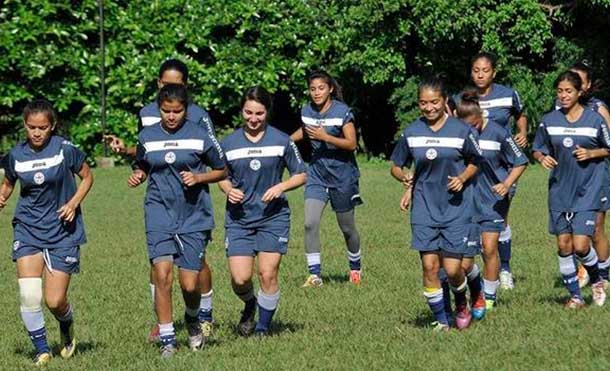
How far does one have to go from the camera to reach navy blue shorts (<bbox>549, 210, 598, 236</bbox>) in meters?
10.9

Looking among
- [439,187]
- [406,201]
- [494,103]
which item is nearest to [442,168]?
[439,187]

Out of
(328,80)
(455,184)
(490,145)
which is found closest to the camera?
(455,184)

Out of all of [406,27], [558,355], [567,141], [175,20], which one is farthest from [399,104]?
[558,355]

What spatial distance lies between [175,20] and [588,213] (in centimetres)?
2377

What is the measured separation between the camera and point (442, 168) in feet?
31.7

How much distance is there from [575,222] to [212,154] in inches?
129

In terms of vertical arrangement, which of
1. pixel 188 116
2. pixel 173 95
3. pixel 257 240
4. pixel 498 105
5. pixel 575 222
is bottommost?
pixel 575 222

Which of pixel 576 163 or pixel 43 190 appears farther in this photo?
pixel 576 163

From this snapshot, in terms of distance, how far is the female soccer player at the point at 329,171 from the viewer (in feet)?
42.1

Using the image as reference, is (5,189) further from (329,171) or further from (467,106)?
(329,171)

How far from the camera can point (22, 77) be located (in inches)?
1313

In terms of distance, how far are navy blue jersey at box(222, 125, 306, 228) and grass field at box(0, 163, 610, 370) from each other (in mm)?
934

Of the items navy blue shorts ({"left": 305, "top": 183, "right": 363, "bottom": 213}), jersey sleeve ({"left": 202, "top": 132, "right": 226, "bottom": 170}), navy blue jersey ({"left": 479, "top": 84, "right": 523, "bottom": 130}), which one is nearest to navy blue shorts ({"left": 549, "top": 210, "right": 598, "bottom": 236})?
navy blue jersey ({"left": 479, "top": 84, "right": 523, "bottom": 130})

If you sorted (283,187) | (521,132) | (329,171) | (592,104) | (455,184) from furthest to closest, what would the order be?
1. (329,171)
2. (521,132)
3. (592,104)
4. (283,187)
5. (455,184)
